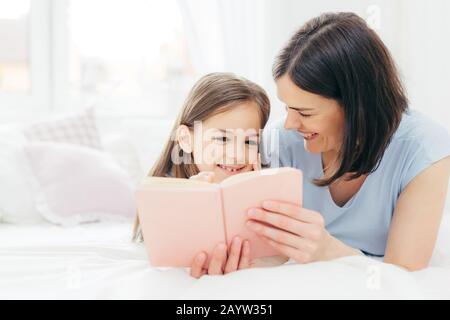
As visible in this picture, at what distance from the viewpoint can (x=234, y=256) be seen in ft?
3.62

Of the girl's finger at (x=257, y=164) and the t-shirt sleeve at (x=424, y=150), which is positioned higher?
the t-shirt sleeve at (x=424, y=150)

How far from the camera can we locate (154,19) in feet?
9.68

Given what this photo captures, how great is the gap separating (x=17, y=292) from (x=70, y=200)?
2.99ft

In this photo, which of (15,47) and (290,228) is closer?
(290,228)

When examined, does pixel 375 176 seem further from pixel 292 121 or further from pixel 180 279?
pixel 180 279

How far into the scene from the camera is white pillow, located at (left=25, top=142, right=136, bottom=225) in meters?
1.96

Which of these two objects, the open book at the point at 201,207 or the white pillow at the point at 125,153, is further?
the white pillow at the point at 125,153

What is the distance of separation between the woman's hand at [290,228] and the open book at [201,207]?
0.02 metres

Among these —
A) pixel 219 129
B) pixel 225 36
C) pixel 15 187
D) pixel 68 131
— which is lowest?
pixel 15 187

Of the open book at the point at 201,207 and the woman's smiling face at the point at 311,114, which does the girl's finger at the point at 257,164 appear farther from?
the open book at the point at 201,207

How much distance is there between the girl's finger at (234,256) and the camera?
3.61 ft

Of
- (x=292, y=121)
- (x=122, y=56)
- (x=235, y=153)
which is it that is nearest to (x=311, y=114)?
(x=292, y=121)

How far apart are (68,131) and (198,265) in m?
1.30

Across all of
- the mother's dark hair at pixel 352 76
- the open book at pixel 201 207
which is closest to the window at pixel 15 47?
the mother's dark hair at pixel 352 76
